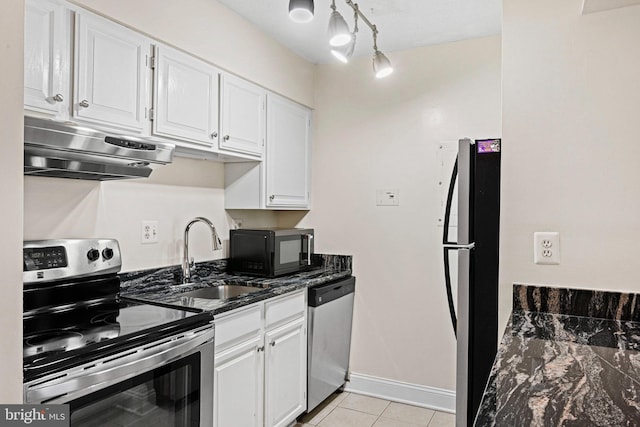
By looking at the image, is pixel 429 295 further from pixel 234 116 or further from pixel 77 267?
pixel 77 267

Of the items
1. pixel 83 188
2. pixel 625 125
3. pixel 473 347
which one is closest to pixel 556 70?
pixel 625 125

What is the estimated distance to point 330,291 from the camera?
289 centimetres

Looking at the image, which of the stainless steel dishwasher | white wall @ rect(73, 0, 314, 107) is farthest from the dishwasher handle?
white wall @ rect(73, 0, 314, 107)

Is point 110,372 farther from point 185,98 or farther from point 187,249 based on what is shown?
point 185,98

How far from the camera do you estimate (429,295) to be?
3.01 m

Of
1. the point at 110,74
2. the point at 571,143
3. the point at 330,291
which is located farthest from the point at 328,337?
the point at 110,74

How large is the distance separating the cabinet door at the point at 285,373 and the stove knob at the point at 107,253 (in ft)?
2.93

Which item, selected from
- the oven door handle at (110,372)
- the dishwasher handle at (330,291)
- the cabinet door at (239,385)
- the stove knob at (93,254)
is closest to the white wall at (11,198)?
the oven door handle at (110,372)

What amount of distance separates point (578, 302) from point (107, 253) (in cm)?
200

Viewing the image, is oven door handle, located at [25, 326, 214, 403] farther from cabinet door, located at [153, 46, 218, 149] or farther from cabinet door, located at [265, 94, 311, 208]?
cabinet door, located at [265, 94, 311, 208]

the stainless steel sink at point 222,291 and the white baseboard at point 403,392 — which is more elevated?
the stainless steel sink at point 222,291

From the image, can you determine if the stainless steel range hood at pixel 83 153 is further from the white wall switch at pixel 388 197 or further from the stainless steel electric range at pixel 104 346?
the white wall switch at pixel 388 197

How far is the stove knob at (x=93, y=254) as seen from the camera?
193cm

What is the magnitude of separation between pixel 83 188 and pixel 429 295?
2.22m
